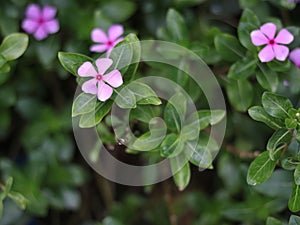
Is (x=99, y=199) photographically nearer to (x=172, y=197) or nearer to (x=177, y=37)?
(x=172, y=197)

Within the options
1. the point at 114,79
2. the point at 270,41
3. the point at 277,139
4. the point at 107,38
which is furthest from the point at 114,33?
the point at 277,139

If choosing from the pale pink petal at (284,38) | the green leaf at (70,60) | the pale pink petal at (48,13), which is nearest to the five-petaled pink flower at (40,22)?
the pale pink petal at (48,13)

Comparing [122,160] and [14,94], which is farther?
[122,160]

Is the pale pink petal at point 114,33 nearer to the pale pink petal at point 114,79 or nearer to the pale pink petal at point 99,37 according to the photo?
the pale pink petal at point 99,37

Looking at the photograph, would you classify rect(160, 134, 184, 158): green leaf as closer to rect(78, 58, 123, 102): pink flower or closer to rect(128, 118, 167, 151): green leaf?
rect(128, 118, 167, 151): green leaf

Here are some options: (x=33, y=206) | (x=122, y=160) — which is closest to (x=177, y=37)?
(x=122, y=160)

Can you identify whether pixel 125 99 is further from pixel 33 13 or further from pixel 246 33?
pixel 33 13
